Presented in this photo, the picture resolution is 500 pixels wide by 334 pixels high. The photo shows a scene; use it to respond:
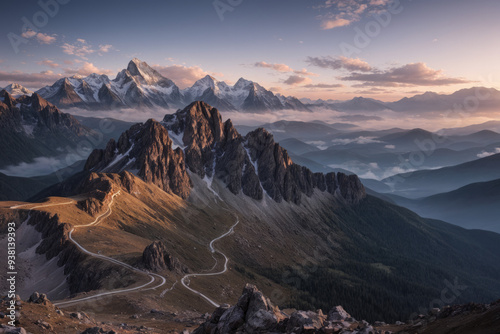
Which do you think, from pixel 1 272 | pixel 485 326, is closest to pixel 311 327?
pixel 485 326

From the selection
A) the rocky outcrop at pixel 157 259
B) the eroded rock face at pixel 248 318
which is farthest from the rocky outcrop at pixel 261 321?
the rocky outcrop at pixel 157 259

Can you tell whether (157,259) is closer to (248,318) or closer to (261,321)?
(248,318)

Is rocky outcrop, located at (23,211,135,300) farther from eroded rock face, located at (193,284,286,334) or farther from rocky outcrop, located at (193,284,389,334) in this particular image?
rocky outcrop, located at (193,284,389,334)

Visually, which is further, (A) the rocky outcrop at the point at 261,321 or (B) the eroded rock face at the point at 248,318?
(B) the eroded rock face at the point at 248,318

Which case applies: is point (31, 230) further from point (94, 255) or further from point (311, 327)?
point (311, 327)

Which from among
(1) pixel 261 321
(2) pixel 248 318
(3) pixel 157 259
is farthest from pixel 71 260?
(1) pixel 261 321

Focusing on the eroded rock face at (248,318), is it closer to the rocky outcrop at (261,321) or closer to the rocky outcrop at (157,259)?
the rocky outcrop at (261,321)
